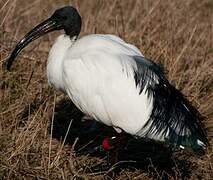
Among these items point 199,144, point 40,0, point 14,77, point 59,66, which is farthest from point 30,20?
point 199,144

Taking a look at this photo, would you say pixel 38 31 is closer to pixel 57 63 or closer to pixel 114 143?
pixel 57 63

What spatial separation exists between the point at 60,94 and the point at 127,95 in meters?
1.38

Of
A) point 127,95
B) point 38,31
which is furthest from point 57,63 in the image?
point 127,95

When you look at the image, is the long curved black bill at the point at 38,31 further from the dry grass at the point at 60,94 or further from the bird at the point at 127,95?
the dry grass at the point at 60,94

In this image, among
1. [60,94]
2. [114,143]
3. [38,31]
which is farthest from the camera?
[60,94]

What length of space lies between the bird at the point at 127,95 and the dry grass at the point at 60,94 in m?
0.40


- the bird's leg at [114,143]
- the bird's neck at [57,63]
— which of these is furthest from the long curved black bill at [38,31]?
the bird's leg at [114,143]

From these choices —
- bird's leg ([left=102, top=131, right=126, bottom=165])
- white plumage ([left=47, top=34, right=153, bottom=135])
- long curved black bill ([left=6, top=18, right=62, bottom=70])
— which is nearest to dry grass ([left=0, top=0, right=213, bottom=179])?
bird's leg ([left=102, top=131, right=126, bottom=165])

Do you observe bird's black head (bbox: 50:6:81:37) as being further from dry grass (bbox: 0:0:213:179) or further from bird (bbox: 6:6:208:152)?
dry grass (bbox: 0:0:213:179)

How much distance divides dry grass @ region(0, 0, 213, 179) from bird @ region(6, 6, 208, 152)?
1.32ft

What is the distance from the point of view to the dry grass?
475cm

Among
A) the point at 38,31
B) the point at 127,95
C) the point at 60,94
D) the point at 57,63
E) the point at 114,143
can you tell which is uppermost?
the point at 38,31

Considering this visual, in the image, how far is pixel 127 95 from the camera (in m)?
4.58

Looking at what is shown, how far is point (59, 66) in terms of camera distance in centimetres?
488
